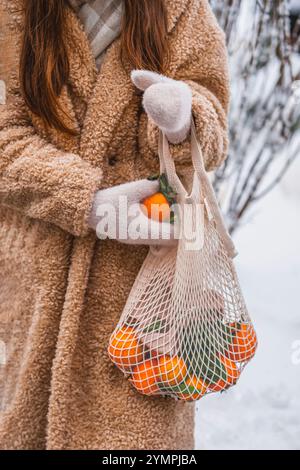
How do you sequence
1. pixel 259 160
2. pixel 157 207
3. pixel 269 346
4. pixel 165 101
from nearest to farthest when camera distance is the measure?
1. pixel 165 101
2. pixel 157 207
3. pixel 259 160
4. pixel 269 346

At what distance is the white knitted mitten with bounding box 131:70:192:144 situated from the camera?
1.03m

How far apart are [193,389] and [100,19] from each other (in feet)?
2.51

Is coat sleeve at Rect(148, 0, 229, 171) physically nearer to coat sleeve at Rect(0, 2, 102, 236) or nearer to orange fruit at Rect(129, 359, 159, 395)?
coat sleeve at Rect(0, 2, 102, 236)

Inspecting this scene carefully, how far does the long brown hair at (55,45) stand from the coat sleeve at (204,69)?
5 cm

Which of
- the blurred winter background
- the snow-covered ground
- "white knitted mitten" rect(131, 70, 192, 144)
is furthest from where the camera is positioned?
the snow-covered ground

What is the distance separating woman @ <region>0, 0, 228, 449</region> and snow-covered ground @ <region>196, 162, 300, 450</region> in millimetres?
1083

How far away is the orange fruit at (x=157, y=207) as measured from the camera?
1.14m

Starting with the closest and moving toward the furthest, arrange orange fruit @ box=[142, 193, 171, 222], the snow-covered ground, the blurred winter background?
orange fruit @ box=[142, 193, 171, 222] < the blurred winter background < the snow-covered ground

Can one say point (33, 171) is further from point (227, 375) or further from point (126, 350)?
point (227, 375)

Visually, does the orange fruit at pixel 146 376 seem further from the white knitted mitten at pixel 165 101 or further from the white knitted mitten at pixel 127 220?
the white knitted mitten at pixel 165 101

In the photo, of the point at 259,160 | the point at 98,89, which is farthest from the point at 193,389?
the point at 259,160

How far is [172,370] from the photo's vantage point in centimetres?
106

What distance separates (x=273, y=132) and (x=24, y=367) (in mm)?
1550

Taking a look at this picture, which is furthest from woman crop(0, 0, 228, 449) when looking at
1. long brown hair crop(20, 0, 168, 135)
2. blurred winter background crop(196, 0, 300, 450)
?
blurred winter background crop(196, 0, 300, 450)
